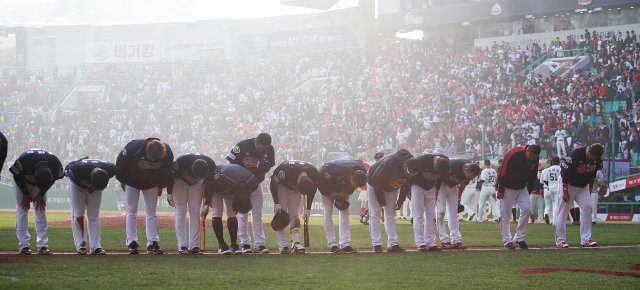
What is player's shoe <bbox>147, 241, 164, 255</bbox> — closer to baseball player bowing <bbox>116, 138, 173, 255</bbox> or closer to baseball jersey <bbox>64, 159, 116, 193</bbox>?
baseball player bowing <bbox>116, 138, 173, 255</bbox>

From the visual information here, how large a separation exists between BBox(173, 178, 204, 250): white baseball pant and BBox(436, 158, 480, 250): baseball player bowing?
15.2 feet

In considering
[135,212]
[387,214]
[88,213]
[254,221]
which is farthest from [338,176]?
[88,213]

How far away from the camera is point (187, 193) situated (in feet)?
46.3

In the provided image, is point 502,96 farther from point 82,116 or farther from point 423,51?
point 82,116

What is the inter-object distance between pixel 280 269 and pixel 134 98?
43.5 meters

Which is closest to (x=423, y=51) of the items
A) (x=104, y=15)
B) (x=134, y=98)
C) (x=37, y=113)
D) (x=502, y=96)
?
(x=502, y=96)

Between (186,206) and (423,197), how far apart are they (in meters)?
4.26

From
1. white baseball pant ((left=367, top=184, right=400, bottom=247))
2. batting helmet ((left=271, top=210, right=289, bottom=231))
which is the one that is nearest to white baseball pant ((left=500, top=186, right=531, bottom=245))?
white baseball pant ((left=367, top=184, right=400, bottom=247))

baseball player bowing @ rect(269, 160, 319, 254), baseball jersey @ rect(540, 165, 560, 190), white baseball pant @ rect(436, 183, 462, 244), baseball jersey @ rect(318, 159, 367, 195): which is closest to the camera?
baseball player bowing @ rect(269, 160, 319, 254)

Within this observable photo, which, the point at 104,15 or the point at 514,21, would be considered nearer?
the point at 514,21

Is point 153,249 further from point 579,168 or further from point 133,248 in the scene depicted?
point 579,168

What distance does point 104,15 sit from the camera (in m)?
90.7

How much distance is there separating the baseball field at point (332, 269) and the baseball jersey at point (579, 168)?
1.32m

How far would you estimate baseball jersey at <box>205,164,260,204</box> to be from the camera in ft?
46.0
